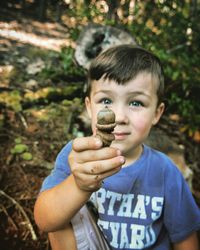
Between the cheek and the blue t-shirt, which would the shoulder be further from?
the cheek

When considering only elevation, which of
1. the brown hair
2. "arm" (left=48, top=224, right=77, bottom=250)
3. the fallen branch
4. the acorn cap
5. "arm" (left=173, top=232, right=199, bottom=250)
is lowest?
the fallen branch

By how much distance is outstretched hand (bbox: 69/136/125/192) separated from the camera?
47.3 inches

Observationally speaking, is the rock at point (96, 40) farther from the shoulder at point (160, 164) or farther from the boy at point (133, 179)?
the shoulder at point (160, 164)

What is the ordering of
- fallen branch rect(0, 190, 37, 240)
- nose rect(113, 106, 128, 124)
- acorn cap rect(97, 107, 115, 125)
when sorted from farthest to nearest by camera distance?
fallen branch rect(0, 190, 37, 240), nose rect(113, 106, 128, 124), acorn cap rect(97, 107, 115, 125)

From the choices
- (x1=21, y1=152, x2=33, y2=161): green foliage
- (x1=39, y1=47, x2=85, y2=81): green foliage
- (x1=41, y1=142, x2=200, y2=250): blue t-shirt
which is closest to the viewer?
(x1=41, y1=142, x2=200, y2=250): blue t-shirt

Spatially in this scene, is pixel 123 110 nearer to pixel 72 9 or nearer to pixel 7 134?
pixel 7 134

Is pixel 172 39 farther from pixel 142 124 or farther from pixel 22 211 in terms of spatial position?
pixel 22 211

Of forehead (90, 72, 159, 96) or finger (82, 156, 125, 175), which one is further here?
forehead (90, 72, 159, 96)

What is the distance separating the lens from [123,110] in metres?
1.80

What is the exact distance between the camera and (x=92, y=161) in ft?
4.11

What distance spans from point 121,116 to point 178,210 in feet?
2.54

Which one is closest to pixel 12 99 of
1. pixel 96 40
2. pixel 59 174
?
pixel 96 40

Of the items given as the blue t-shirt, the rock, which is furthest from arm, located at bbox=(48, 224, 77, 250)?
the rock

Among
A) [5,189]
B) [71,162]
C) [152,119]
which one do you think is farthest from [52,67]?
[71,162]
